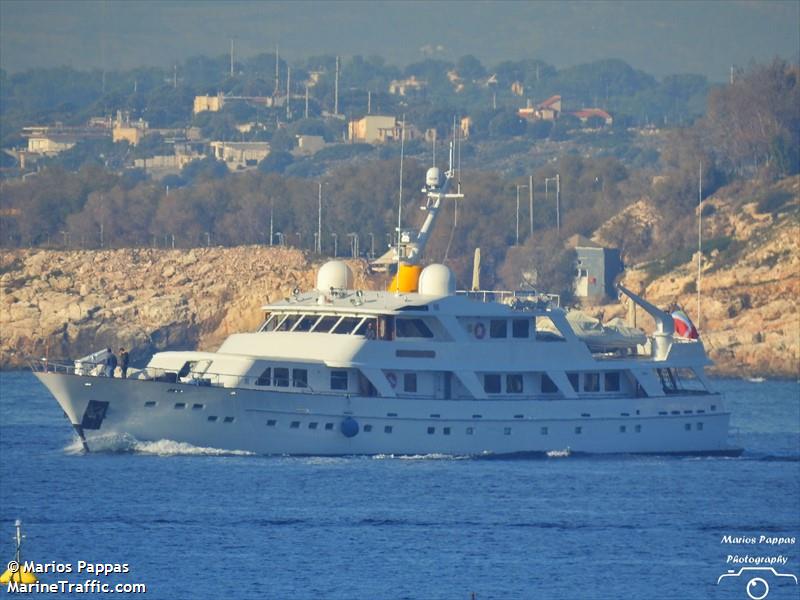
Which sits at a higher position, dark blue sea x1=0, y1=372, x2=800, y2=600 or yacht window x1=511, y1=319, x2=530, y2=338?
yacht window x1=511, y1=319, x2=530, y2=338

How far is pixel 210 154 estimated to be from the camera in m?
200

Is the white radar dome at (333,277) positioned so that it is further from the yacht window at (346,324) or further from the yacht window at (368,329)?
the yacht window at (368,329)

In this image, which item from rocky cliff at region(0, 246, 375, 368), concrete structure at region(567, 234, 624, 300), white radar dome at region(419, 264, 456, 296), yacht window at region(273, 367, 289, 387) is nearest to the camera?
yacht window at region(273, 367, 289, 387)

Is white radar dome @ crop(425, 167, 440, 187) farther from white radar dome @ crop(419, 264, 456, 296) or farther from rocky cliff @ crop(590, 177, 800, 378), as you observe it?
rocky cliff @ crop(590, 177, 800, 378)

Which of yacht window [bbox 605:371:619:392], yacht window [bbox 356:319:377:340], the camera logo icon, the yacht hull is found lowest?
the camera logo icon

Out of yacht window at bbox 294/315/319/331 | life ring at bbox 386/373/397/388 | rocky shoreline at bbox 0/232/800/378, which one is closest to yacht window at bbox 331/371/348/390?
life ring at bbox 386/373/397/388

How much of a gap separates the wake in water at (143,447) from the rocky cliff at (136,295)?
47.8 m

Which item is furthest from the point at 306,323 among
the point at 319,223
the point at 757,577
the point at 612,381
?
the point at 319,223

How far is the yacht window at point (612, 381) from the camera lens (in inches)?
A: 2272

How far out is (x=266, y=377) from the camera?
5384cm

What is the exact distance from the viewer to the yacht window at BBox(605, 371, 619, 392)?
57719mm

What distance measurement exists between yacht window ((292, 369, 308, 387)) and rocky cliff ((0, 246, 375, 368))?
4850cm

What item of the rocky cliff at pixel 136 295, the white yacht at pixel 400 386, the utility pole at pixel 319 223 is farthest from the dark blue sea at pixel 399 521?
the utility pole at pixel 319 223

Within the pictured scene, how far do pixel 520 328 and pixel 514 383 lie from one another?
143cm
